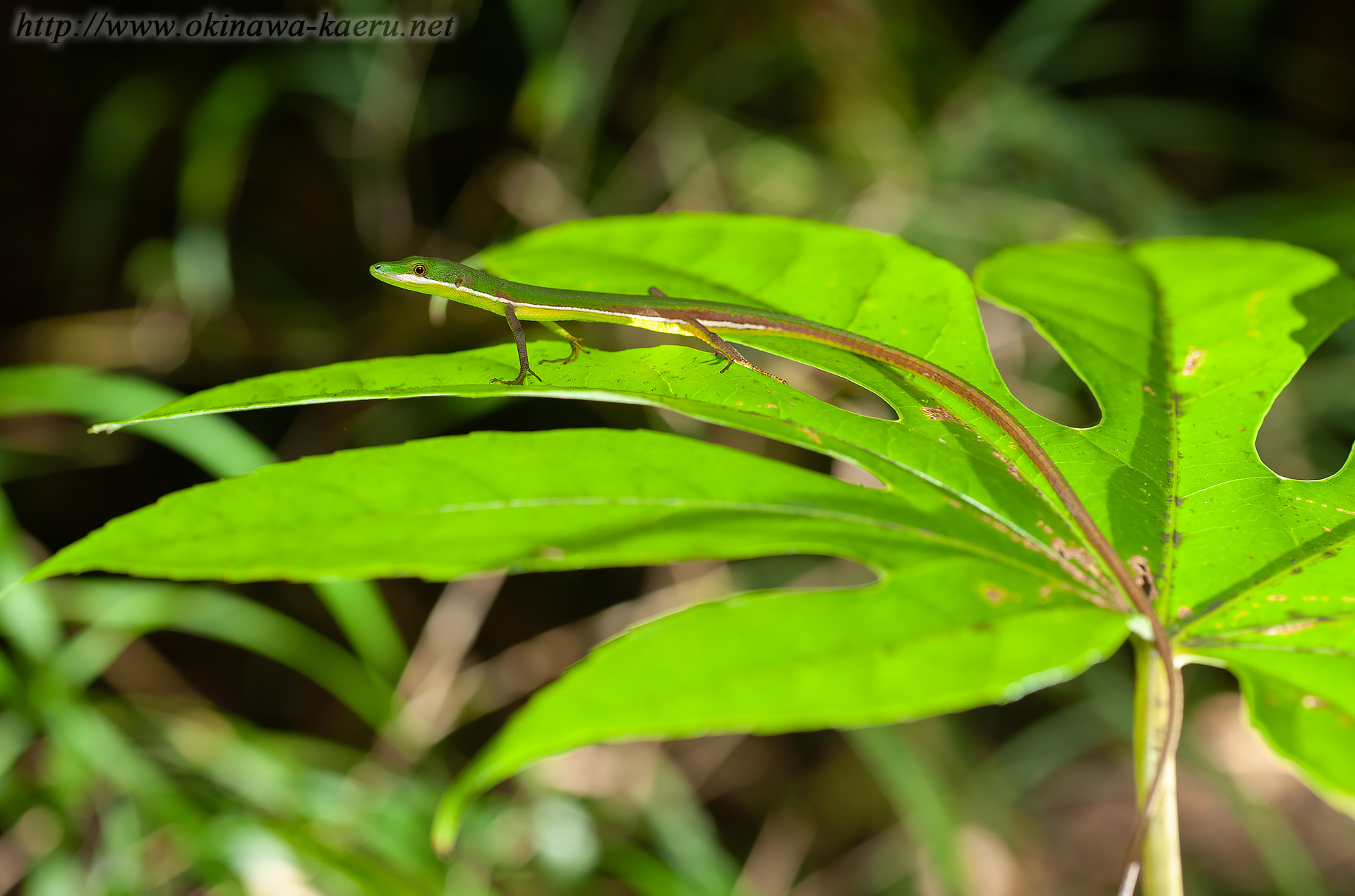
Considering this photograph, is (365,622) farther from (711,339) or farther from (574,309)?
(711,339)

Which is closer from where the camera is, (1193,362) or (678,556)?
→ (678,556)

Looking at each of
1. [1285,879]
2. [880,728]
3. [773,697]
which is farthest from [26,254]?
[1285,879]

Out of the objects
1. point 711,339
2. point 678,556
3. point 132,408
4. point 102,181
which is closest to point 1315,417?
point 711,339

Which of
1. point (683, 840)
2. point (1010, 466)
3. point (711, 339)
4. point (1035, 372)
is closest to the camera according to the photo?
point (1010, 466)

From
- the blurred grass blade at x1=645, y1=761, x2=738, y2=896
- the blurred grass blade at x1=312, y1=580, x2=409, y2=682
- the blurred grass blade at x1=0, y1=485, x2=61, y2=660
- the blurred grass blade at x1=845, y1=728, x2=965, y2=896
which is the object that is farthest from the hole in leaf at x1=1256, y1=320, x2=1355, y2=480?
Result: the blurred grass blade at x1=0, y1=485, x2=61, y2=660

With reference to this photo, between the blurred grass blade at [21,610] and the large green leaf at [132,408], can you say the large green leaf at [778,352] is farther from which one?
the blurred grass blade at [21,610]

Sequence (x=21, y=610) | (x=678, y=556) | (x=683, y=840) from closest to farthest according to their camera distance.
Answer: (x=678, y=556) → (x=21, y=610) → (x=683, y=840)
